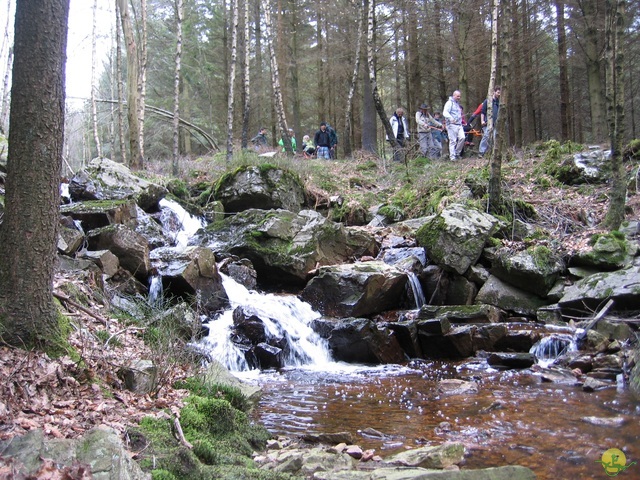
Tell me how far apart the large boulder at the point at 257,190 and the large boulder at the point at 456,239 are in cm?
483

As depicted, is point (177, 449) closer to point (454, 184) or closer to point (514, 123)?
point (454, 184)

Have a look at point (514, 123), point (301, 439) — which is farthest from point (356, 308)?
point (514, 123)

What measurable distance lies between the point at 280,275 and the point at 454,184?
5.85 metres

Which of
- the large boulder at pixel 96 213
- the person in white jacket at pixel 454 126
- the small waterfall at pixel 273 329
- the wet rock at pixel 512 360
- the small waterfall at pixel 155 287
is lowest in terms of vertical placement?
the wet rock at pixel 512 360

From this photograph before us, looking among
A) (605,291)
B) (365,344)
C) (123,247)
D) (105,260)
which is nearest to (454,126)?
(605,291)

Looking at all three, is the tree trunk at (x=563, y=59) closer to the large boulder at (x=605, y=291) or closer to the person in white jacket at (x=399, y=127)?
the person in white jacket at (x=399, y=127)

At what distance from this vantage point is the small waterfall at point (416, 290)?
10.9 meters

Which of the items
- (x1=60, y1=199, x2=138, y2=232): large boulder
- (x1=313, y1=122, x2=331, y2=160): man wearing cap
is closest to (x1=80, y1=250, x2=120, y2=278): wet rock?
(x1=60, y1=199, x2=138, y2=232): large boulder

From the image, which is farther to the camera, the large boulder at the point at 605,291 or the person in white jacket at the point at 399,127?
the person in white jacket at the point at 399,127

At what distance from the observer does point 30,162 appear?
4.36m

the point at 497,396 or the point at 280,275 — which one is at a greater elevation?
the point at 280,275

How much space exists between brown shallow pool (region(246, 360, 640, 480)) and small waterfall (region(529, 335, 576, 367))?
806 millimetres

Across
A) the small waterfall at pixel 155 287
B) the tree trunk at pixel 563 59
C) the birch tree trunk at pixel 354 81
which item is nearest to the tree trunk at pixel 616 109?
the small waterfall at pixel 155 287

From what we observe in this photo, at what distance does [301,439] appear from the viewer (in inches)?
209
